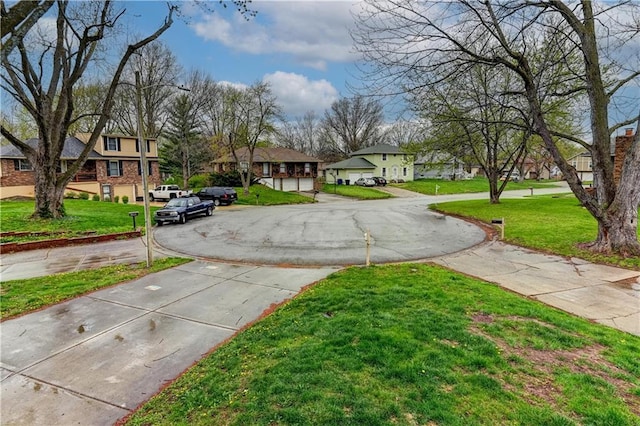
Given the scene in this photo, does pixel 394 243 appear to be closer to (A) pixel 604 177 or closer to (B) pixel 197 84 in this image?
(A) pixel 604 177

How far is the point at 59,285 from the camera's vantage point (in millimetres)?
8820

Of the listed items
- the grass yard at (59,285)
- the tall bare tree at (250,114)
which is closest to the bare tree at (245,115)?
the tall bare tree at (250,114)

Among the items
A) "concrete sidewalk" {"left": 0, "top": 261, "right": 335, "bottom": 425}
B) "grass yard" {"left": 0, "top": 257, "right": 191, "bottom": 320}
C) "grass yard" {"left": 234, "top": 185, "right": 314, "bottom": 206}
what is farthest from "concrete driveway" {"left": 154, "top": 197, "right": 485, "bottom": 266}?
"grass yard" {"left": 234, "top": 185, "right": 314, "bottom": 206}

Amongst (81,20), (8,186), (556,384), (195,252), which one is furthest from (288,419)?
(8,186)

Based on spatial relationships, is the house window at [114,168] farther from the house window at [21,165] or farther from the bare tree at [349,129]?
the bare tree at [349,129]

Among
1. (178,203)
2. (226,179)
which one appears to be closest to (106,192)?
(226,179)

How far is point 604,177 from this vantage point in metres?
11.2

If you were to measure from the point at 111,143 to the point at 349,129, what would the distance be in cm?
4507

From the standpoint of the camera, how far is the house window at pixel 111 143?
34.6 metres

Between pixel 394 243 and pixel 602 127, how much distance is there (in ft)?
25.0

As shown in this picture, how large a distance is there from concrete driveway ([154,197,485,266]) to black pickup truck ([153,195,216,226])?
0.69 metres

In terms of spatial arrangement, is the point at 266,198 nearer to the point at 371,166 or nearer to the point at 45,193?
the point at 45,193

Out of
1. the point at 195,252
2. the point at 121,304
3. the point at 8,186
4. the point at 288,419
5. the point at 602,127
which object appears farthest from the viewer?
the point at 8,186

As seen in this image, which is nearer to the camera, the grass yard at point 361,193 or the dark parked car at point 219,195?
the dark parked car at point 219,195
